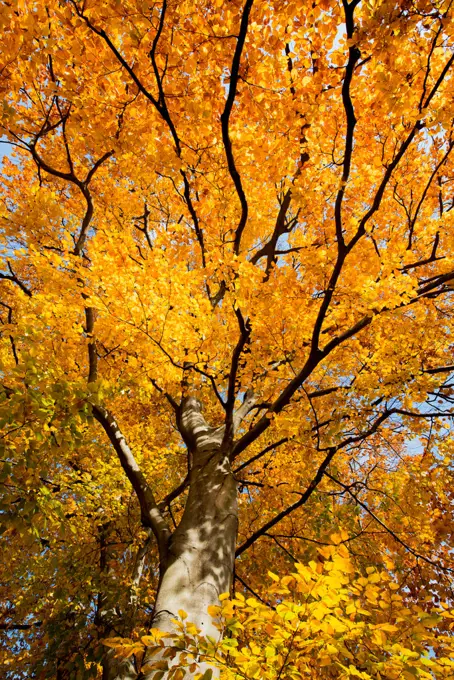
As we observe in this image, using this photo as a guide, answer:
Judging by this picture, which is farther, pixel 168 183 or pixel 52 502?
pixel 168 183

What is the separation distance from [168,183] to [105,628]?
7.25 metres

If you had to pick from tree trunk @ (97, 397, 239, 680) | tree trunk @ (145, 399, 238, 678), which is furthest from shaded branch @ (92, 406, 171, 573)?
tree trunk @ (145, 399, 238, 678)

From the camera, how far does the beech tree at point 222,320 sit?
7.36 feet

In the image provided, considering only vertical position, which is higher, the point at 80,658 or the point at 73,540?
the point at 73,540

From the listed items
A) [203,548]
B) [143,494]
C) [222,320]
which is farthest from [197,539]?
[222,320]

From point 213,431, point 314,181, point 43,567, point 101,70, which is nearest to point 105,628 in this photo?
point 43,567

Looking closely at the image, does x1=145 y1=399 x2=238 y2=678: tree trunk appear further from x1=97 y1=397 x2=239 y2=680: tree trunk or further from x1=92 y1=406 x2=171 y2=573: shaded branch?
x1=92 y1=406 x2=171 y2=573: shaded branch

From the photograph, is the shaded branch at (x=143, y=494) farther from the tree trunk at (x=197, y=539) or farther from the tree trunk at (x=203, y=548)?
the tree trunk at (x=203, y=548)

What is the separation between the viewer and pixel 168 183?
729 cm

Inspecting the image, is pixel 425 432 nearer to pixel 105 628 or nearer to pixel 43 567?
pixel 105 628

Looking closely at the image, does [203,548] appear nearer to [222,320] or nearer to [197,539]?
[197,539]

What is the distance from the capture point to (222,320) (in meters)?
6.46

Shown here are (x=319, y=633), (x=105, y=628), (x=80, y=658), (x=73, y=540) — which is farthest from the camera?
(x=73, y=540)

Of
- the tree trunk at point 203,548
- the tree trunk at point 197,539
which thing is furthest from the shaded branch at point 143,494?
the tree trunk at point 203,548
